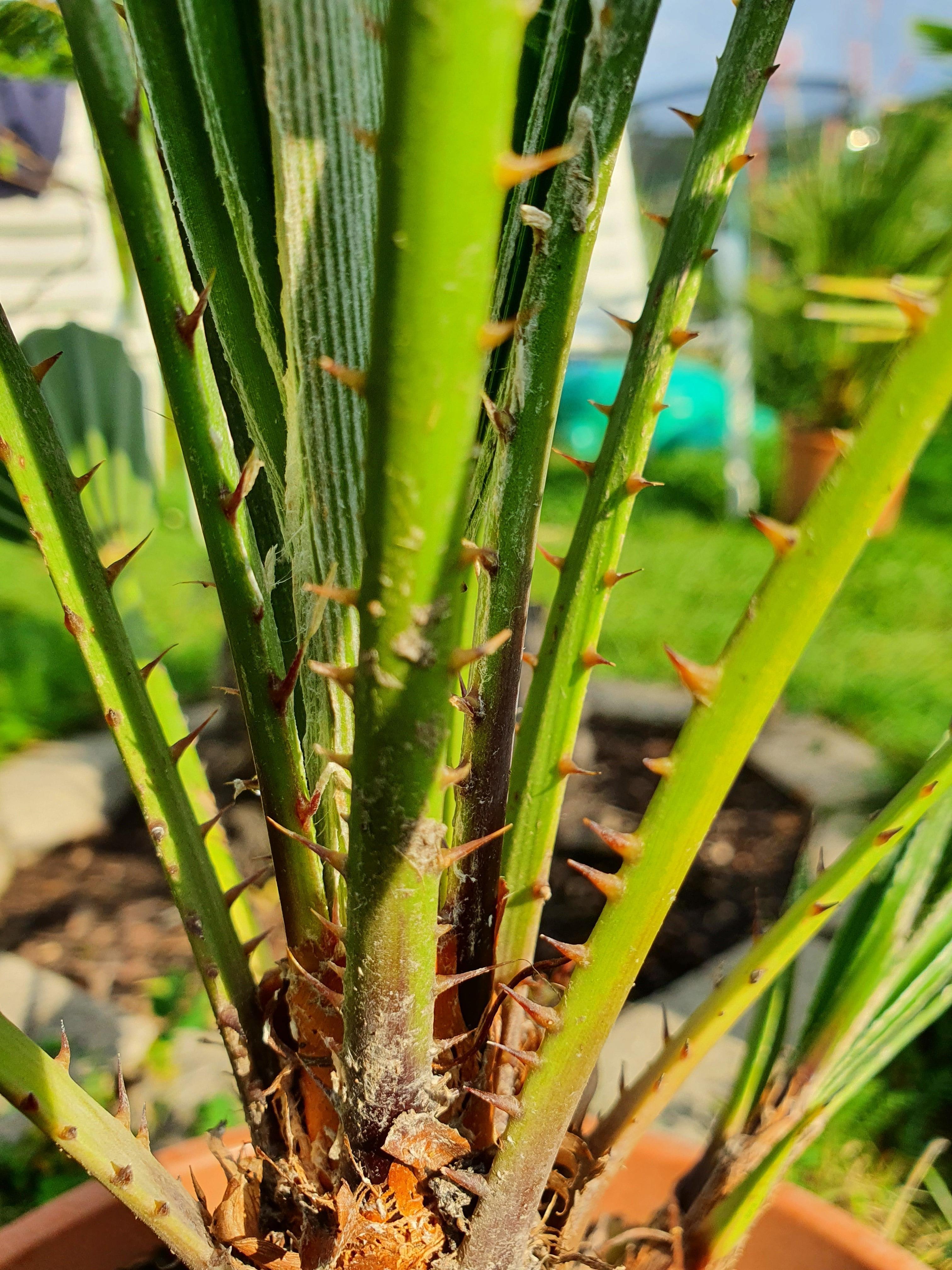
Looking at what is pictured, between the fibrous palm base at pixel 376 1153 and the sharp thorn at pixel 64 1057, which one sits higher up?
the fibrous palm base at pixel 376 1153

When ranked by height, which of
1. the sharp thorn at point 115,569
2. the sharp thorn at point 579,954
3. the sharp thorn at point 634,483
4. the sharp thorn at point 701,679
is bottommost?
→ the sharp thorn at point 579,954

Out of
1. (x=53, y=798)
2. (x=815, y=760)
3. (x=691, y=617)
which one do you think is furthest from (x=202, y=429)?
(x=691, y=617)

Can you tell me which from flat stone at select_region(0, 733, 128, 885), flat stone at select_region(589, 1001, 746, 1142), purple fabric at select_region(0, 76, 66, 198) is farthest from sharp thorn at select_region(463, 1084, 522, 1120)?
purple fabric at select_region(0, 76, 66, 198)

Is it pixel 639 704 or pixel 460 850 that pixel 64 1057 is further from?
pixel 639 704

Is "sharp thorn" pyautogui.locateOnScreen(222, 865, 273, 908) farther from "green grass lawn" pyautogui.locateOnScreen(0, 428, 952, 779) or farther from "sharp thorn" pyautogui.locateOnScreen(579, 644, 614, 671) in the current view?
"green grass lawn" pyautogui.locateOnScreen(0, 428, 952, 779)

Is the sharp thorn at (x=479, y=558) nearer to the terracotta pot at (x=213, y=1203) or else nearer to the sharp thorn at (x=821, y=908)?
the sharp thorn at (x=821, y=908)

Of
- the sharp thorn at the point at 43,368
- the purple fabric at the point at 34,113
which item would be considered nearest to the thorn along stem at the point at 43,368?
the sharp thorn at the point at 43,368

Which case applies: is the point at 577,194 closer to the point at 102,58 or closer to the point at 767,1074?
the point at 102,58
